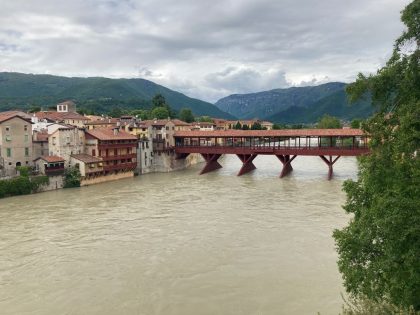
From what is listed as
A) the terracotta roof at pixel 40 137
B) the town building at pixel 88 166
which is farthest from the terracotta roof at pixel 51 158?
the terracotta roof at pixel 40 137

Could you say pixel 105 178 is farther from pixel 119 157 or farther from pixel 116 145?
pixel 116 145

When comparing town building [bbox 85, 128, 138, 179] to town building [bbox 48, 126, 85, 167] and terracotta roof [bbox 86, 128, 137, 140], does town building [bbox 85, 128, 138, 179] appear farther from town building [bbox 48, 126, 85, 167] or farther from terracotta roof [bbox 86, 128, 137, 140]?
town building [bbox 48, 126, 85, 167]

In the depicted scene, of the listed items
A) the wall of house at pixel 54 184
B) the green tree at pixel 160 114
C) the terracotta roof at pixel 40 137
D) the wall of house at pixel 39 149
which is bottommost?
the wall of house at pixel 54 184

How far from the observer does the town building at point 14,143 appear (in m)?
46.2

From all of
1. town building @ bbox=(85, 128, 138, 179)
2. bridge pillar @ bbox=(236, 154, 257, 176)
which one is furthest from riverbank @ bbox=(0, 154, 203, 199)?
bridge pillar @ bbox=(236, 154, 257, 176)

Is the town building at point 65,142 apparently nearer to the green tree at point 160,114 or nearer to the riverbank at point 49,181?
the riverbank at point 49,181

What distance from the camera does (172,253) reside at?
75.7ft

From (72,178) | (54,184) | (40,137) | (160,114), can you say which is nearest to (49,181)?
(54,184)

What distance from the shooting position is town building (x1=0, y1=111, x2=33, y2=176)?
46156 mm

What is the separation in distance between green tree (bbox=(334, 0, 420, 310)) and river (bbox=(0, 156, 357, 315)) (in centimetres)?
484

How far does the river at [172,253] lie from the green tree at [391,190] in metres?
4.84

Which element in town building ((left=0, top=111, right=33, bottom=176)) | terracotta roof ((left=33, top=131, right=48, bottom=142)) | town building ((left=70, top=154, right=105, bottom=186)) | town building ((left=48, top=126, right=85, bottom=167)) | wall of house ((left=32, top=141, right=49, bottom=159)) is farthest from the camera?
terracotta roof ((left=33, top=131, right=48, bottom=142))

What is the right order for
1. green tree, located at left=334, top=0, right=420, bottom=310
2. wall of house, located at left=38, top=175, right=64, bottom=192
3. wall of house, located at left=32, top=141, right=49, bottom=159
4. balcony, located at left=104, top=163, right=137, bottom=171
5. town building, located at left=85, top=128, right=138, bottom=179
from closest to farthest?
green tree, located at left=334, top=0, right=420, bottom=310, wall of house, located at left=38, top=175, right=64, bottom=192, wall of house, located at left=32, top=141, right=49, bottom=159, town building, located at left=85, top=128, right=138, bottom=179, balcony, located at left=104, top=163, right=137, bottom=171

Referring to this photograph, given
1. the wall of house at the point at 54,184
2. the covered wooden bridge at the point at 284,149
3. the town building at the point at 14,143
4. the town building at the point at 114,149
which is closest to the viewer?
the wall of house at the point at 54,184
